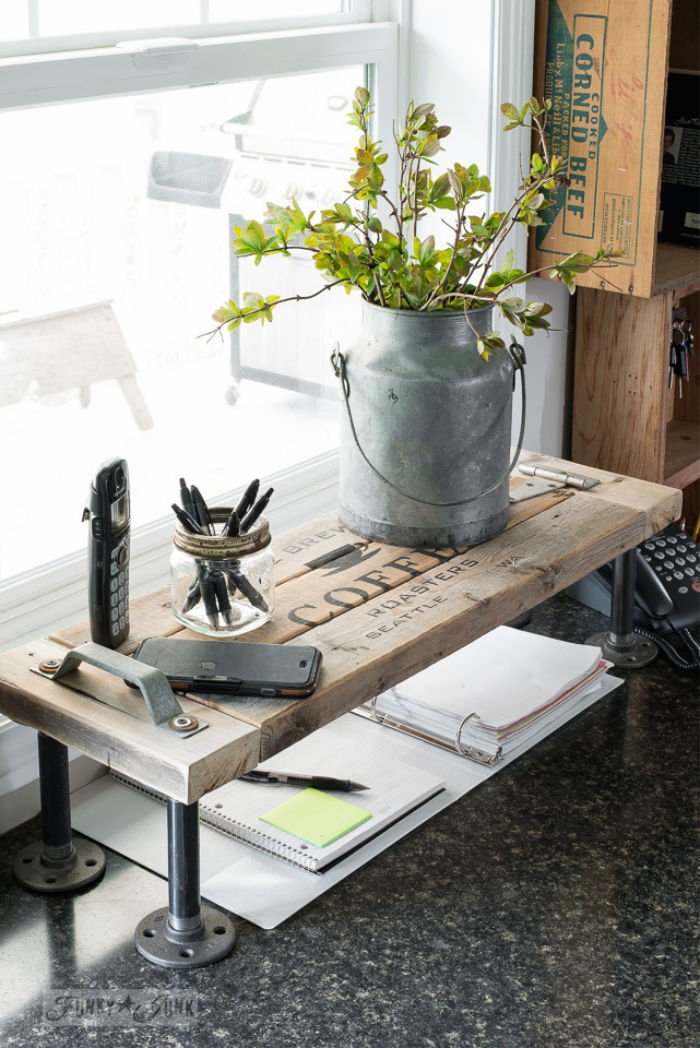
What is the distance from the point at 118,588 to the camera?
1462 millimetres

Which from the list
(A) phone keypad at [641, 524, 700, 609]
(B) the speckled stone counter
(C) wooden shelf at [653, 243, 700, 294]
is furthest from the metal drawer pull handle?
(C) wooden shelf at [653, 243, 700, 294]

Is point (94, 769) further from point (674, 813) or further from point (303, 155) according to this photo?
point (303, 155)

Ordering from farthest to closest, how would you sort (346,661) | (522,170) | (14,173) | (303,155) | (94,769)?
(522,170), (303,155), (94,769), (14,173), (346,661)

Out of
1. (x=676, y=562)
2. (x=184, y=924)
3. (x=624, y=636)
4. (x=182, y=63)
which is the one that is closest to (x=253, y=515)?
(x=184, y=924)

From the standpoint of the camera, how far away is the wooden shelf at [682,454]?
238 centimetres

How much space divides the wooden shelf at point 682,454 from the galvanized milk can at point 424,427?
Result: 28.2 inches

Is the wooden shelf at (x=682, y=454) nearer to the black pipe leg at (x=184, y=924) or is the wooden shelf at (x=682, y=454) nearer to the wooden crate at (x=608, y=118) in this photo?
the wooden crate at (x=608, y=118)

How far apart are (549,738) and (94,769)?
23.6 inches

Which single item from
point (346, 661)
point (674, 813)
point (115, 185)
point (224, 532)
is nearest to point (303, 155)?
point (115, 185)

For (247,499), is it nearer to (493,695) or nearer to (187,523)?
(187,523)

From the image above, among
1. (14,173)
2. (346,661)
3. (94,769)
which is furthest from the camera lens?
(94,769)

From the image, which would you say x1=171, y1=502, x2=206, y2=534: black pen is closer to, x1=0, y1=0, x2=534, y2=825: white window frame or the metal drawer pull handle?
the metal drawer pull handle

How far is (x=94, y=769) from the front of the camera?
5.77 feet

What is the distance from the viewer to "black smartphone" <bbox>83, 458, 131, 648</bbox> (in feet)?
4.64
